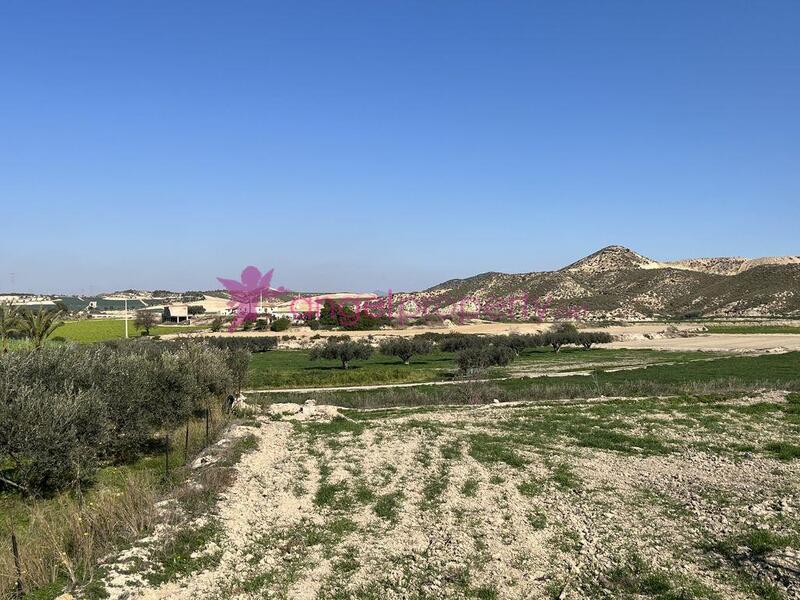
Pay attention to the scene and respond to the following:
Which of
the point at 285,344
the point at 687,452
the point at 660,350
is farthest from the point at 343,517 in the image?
the point at 285,344

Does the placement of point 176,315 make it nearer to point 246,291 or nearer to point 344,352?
point 246,291

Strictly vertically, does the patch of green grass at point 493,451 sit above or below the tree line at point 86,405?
below

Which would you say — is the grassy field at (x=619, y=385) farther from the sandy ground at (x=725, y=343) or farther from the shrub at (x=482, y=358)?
the sandy ground at (x=725, y=343)

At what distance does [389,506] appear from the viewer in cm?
1327

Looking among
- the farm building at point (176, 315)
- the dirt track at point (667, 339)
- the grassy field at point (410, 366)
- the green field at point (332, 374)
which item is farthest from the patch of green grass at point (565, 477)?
the farm building at point (176, 315)

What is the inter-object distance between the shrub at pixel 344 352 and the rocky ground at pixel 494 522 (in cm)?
4512

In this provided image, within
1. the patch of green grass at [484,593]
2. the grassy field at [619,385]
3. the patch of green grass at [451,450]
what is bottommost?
the grassy field at [619,385]

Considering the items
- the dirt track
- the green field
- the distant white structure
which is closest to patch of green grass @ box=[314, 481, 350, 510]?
the green field

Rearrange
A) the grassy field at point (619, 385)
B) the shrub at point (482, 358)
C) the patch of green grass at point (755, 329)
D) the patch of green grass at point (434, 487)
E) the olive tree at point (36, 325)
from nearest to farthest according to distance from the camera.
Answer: the patch of green grass at point (434, 487), the grassy field at point (619, 385), the olive tree at point (36, 325), the shrub at point (482, 358), the patch of green grass at point (755, 329)

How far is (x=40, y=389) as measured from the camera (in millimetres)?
17172

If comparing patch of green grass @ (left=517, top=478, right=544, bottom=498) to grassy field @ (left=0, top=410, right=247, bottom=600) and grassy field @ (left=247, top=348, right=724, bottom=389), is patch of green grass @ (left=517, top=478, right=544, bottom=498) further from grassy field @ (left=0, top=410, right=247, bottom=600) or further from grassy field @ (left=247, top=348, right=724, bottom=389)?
grassy field @ (left=247, top=348, right=724, bottom=389)

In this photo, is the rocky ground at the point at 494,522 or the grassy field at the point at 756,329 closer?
the rocky ground at the point at 494,522

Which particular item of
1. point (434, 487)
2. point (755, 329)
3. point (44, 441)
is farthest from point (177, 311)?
point (434, 487)

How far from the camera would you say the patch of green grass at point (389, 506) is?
497 inches
